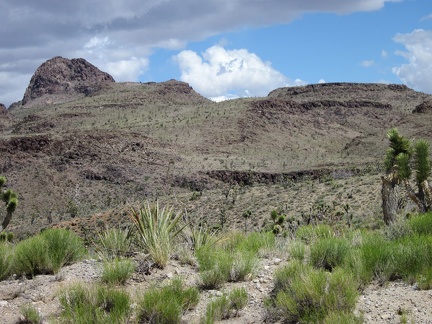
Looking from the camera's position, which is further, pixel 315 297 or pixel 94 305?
pixel 94 305

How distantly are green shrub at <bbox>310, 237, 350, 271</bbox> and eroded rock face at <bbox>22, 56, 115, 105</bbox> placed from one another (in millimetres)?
177465

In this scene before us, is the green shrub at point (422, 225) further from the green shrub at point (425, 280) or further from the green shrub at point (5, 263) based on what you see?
the green shrub at point (5, 263)

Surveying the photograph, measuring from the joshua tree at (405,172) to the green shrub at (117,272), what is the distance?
852cm

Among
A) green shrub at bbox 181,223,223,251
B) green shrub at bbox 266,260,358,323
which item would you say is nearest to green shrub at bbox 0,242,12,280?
green shrub at bbox 181,223,223,251

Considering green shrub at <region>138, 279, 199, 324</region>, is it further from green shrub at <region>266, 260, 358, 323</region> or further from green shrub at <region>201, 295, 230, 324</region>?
green shrub at <region>266, 260, 358, 323</region>

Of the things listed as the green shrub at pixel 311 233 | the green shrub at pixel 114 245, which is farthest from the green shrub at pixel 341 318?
the green shrub at pixel 114 245

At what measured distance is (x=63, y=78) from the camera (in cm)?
18612

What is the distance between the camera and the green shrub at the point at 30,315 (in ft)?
25.9

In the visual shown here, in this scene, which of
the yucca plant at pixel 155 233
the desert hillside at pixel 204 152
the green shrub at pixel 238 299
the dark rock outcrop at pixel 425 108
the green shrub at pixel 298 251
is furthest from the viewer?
the dark rock outcrop at pixel 425 108

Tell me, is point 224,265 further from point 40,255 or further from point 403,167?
point 403,167

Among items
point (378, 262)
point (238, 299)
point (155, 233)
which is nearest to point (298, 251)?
point (378, 262)

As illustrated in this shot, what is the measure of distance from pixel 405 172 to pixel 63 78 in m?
182

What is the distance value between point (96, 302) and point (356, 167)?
2474 inches

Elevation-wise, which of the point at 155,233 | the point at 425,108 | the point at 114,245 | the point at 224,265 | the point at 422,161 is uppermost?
the point at 425,108
